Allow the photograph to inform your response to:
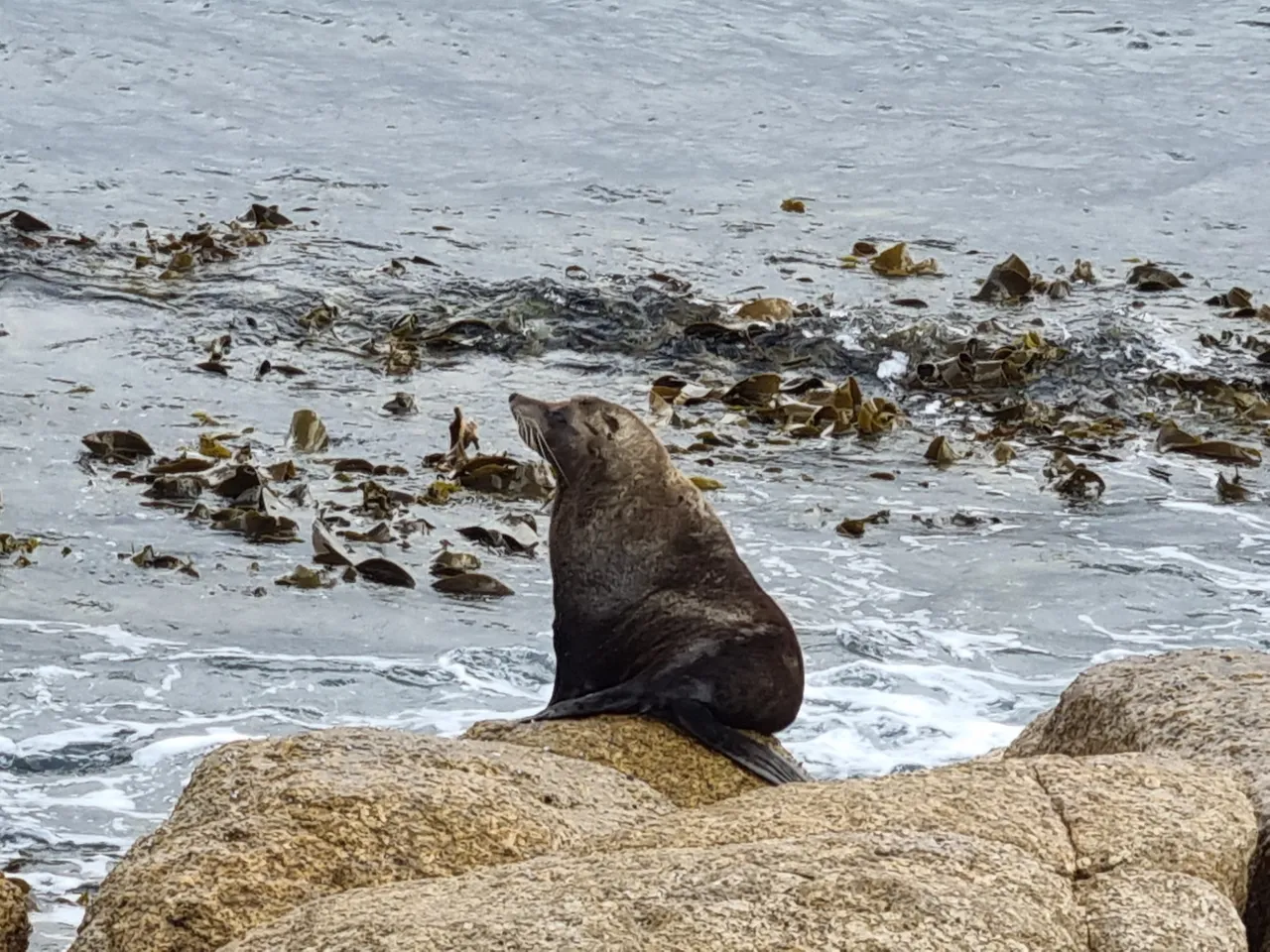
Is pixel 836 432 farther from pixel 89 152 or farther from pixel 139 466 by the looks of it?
pixel 89 152

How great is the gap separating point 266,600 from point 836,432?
152 inches

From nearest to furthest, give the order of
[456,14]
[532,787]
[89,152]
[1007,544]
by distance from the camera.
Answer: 1. [532,787]
2. [1007,544]
3. [89,152]
4. [456,14]

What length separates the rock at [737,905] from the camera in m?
A: 3.14

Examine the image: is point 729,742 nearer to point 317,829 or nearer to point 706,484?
point 317,829

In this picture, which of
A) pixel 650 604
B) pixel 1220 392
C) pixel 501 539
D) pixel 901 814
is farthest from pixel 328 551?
pixel 1220 392

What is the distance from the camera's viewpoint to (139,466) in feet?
33.6

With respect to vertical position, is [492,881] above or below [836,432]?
above

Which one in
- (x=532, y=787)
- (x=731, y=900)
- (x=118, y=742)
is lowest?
(x=118, y=742)

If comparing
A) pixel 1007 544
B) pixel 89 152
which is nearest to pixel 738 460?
pixel 1007 544

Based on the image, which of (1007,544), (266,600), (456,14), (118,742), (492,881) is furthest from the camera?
(456,14)

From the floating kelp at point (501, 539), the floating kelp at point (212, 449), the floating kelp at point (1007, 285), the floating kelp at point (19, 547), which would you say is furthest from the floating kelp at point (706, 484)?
the floating kelp at point (1007, 285)

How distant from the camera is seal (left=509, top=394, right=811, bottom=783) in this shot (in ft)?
18.7

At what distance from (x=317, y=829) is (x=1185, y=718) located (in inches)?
88.1

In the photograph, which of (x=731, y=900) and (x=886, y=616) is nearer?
(x=731, y=900)
